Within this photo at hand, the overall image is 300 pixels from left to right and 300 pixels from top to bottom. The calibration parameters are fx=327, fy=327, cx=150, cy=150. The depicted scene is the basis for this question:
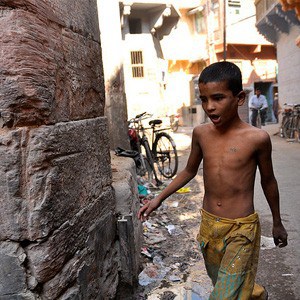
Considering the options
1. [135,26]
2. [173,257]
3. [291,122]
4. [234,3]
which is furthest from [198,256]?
[234,3]

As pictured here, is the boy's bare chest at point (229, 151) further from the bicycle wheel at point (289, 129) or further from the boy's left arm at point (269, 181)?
the bicycle wheel at point (289, 129)

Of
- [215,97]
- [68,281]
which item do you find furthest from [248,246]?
[68,281]

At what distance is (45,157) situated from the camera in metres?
1.43

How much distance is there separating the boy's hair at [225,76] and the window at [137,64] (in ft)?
48.0

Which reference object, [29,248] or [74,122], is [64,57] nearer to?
[74,122]

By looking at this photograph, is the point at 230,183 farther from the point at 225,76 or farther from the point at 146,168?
the point at 146,168

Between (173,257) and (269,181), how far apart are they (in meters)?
1.64

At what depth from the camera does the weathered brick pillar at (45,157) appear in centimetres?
132

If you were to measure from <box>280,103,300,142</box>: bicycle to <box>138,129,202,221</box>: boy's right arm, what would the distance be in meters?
9.88

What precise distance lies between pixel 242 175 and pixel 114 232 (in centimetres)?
103

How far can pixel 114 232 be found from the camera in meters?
2.31

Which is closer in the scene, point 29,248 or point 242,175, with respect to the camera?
point 29,248

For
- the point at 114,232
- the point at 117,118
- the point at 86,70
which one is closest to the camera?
the point at 86,70

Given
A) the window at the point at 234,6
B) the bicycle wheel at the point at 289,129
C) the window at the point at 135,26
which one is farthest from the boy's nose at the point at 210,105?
the window at the point at 234,6
